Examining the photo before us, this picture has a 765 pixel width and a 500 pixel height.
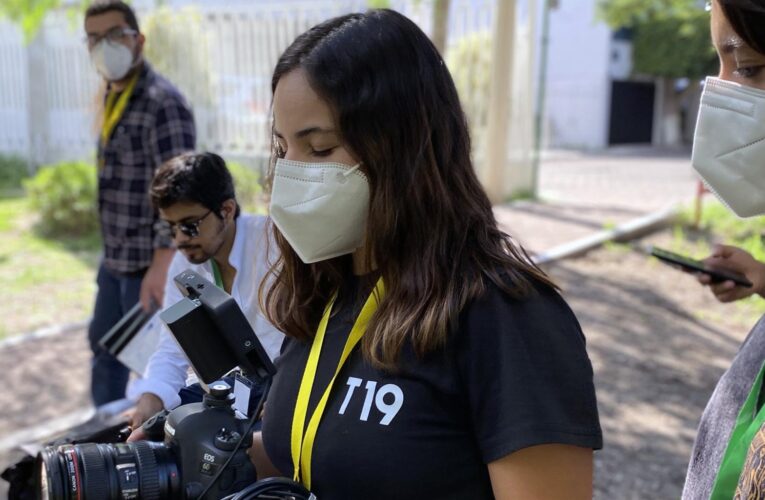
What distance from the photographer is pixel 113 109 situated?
363 cm

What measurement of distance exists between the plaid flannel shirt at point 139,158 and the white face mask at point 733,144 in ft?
8.24

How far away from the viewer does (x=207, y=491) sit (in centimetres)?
146

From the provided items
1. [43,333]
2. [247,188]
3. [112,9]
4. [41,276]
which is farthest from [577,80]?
[112,9]

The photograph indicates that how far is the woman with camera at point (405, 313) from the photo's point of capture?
1.22m

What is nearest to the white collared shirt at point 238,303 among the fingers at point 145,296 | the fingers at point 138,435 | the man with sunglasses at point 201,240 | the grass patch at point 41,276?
the man with sunglasses at point 201,240

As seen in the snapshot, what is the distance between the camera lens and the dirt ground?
3.97 m

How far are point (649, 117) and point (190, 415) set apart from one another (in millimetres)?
29005

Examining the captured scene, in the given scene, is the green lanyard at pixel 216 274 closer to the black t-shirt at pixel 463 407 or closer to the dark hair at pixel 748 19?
the black t-shirt at pixel 463 407

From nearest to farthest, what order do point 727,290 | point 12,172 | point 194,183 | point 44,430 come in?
1. point 727,290
2. point 194,183
3. point 44,430
4. point 12,172

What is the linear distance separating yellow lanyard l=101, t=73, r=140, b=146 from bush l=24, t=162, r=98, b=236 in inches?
225

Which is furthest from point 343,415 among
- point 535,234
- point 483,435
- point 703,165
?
point 535,234

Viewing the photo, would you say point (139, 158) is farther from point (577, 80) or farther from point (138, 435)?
point (577, 80)

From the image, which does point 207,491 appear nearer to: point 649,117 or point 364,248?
point 364,248

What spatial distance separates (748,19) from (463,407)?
75 cm
